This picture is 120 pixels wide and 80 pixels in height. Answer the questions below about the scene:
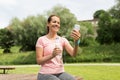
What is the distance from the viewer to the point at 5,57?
147 feet

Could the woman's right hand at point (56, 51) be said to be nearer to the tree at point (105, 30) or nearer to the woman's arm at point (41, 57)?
the woman's arm at point (41, 57)

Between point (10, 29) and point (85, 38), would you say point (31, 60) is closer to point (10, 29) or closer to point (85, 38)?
point (10, 29)

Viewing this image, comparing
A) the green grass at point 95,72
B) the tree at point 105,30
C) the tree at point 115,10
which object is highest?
the tree at point 115,10

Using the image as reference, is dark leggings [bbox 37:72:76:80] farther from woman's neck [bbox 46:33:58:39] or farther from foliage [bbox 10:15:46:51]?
foliage [bbox 10:15:46:51]

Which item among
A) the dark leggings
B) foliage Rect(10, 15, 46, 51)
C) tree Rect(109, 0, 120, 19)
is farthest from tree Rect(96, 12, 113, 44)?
the dark leggings

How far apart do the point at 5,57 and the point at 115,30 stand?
18.6m

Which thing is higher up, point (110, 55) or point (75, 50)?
point (75, 50)

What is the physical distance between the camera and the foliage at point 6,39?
6175cm

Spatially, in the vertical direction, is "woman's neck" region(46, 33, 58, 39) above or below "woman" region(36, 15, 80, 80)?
above

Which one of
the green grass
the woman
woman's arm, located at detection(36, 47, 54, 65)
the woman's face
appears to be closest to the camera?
woman's arm, located at detection(36, 47, 54, 65)

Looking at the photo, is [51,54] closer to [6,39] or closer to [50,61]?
[50,61]

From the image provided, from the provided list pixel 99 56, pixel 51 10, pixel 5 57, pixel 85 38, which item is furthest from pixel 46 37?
pixel 85 38

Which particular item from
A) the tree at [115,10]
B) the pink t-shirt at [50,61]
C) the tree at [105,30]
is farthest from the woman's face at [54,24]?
the tree at [115,10]

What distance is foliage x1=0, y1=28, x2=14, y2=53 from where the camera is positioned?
2431 inches
